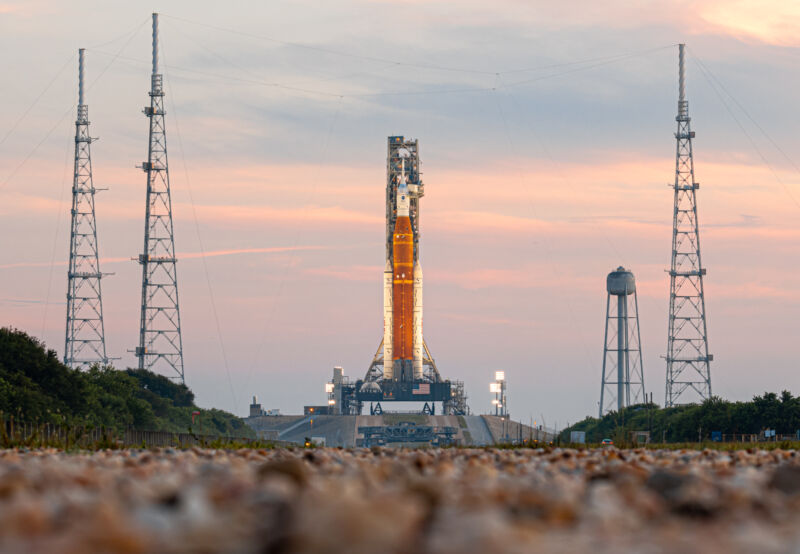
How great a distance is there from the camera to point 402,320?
133625 millimetres

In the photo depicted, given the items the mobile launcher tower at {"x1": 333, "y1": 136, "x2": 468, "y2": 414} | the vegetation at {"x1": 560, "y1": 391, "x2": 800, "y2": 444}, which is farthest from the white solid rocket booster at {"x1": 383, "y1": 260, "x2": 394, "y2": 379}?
the vegetation at {"x1": 560, "y1": 391, "x2": 800, "y2": 444}

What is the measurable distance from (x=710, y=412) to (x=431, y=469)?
66762 millimetres

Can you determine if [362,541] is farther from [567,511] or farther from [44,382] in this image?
[44,382]

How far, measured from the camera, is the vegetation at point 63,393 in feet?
194

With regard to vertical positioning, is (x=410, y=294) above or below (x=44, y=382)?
above

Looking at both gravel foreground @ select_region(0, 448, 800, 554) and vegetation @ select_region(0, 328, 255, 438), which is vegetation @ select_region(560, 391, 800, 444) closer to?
vegetation @ select_region(0, 328, 255, 438)

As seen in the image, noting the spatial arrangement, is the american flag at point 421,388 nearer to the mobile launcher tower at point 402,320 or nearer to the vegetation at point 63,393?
the mobile launcher tower at point 402,320

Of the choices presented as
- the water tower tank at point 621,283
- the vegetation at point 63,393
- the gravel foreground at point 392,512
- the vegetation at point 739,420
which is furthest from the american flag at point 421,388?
the gravel foreground at point 392,512

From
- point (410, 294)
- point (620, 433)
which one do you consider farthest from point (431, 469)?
point (410, 294)

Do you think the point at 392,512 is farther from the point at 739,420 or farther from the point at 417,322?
the point at 417,322

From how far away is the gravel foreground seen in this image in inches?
253

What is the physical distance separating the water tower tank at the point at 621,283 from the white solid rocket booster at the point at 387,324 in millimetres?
25764

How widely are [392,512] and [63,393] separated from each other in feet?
215

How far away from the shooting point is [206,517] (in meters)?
7.37
